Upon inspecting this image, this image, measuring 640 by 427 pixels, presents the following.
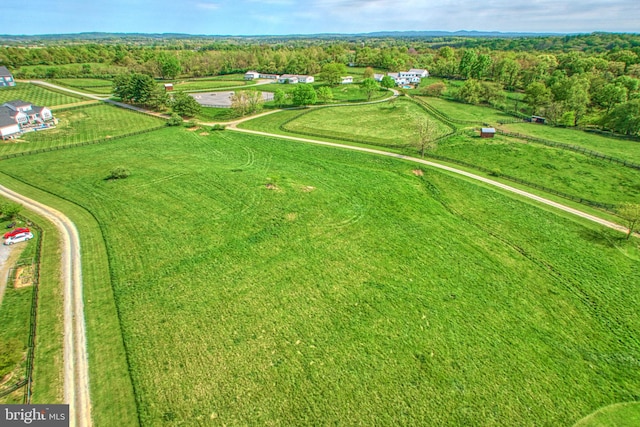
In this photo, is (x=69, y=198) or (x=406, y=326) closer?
(x=406, y=326)

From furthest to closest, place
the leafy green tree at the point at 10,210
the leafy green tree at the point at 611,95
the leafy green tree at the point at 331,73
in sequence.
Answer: the leafy green tree at the point at 331,73 → the leafy green tree at the point at 611,95 → the leafy green tree at the point at 10,210

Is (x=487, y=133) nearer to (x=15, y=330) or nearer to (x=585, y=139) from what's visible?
(x=585, y=139)

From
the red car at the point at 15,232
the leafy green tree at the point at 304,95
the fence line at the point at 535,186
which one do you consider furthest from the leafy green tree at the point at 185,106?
the fence line at the point at 535,186

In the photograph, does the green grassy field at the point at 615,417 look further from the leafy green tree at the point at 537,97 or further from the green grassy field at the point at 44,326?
the leafy green tree at the point at 537,97

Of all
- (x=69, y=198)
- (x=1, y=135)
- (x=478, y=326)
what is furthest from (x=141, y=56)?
(x=478, y=326)

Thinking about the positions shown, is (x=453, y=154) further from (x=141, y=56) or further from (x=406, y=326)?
(x=141, y=56)

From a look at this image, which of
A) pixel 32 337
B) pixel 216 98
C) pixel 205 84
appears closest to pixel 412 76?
pixel 216 98
